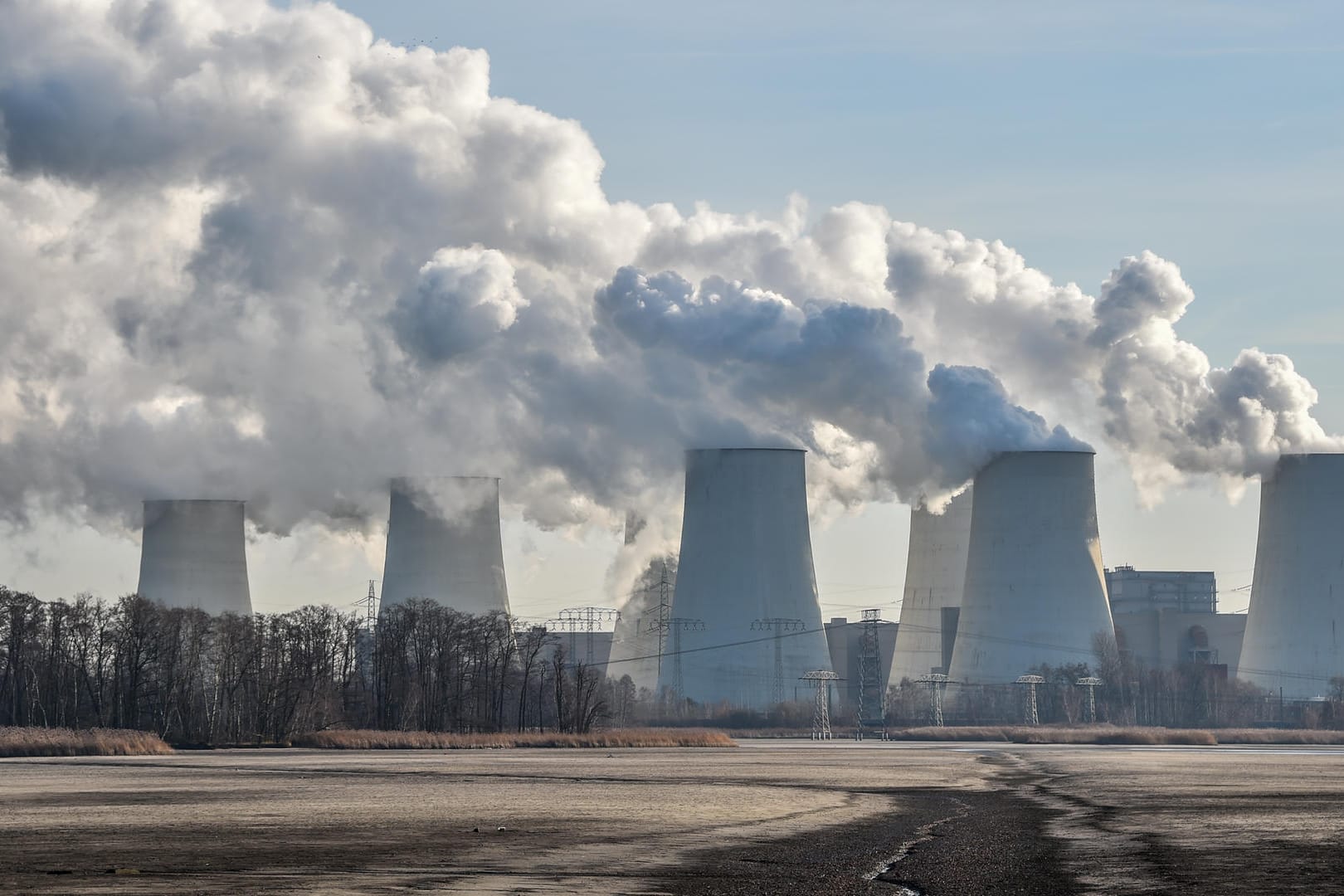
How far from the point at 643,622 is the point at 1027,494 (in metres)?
20.6

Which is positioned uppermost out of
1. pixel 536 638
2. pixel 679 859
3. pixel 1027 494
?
pixel 1027 494

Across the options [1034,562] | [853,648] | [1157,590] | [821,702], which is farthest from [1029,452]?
[1157,590]

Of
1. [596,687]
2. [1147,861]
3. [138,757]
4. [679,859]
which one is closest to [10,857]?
[679,859]

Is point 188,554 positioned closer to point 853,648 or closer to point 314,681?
point 314,681

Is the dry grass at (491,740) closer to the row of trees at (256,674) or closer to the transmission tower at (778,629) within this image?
the row of trees at (256,674)

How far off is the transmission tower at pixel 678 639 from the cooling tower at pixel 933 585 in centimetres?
1262

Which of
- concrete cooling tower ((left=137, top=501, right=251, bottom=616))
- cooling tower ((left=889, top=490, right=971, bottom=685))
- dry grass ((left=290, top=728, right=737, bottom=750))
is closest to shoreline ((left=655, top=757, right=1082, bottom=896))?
dry grass ((left=290, top=728, right=737, bottom=750))

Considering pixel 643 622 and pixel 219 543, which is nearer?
pixel 219 543

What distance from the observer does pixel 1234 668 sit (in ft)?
269

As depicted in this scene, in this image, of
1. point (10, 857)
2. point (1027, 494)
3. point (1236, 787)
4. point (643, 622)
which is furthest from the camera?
point (643, 622)

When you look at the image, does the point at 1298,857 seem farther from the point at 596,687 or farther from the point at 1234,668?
the point at 1234,668

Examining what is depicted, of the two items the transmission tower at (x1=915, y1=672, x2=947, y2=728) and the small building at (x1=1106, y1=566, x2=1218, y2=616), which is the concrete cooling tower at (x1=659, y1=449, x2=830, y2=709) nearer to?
the transmission tower at (x1=915, y1=672, x2=947, y2=728)

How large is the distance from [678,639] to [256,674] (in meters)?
12.1

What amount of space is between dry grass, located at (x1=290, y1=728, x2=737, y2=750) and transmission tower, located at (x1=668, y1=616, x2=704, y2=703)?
469cm
